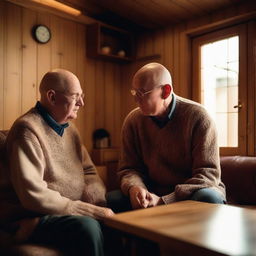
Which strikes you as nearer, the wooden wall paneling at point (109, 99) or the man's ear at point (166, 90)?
the man's ear at point (166, 90)

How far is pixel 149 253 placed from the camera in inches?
71.4

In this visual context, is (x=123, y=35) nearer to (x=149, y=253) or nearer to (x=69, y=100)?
(x=69, y=100)

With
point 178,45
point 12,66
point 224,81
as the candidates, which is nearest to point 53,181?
point 12,66

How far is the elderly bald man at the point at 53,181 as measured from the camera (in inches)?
54.1

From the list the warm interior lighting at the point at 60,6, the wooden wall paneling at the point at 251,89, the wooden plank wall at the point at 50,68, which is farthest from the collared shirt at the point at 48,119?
the wooden wall paneling at the point at 251,89

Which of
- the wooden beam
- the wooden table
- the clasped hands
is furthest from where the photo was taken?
the wooden beam

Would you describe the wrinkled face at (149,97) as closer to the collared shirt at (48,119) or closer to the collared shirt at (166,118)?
the collared shirt at (166,118)

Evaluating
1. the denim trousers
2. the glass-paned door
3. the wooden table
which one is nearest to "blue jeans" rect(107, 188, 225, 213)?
the denim trousers

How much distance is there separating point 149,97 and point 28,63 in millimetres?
1557

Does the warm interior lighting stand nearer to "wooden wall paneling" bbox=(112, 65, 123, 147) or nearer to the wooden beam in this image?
the wooden beam

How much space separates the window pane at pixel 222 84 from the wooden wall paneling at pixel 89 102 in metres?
1.24

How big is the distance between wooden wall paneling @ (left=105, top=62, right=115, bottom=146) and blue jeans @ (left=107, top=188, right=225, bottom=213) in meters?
1.84

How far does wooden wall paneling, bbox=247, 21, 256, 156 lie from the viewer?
8.96ft

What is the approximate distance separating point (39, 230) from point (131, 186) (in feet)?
1.86
